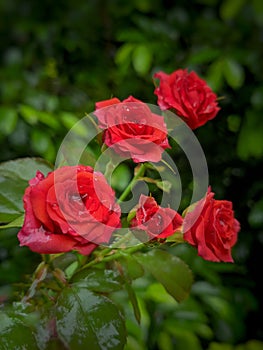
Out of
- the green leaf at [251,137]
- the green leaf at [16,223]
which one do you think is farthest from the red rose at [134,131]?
the green leaf at [251,137]

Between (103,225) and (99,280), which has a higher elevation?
(103,225)

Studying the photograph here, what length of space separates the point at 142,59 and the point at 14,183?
1.67 ft

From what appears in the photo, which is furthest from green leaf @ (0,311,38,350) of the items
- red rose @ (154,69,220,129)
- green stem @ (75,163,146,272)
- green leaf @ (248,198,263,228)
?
green leaf @ (248,198,263,228)

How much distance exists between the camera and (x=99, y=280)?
0.56 metres

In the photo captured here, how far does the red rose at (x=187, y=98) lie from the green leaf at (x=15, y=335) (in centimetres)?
27

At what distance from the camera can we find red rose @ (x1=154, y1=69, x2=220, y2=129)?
603mm

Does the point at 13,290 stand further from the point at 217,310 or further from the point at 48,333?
the point at 217,310

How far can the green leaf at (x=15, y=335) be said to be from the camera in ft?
1.62

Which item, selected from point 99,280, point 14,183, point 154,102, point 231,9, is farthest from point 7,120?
point 231,9

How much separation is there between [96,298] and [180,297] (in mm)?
115

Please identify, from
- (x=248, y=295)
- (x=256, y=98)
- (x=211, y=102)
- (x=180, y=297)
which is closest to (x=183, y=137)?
(x=211, y=102)

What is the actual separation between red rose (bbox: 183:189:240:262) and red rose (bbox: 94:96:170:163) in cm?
6

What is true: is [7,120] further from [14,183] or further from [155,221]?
[155,221]

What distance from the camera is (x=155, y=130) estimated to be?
53 centimetres
